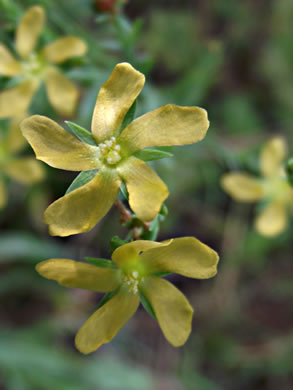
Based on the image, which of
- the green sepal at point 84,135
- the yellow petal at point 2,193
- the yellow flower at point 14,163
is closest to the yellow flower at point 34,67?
the yellow flower at point 14,163

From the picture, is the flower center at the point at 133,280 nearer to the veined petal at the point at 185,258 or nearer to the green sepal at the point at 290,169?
the veined petal at the point at 185,258

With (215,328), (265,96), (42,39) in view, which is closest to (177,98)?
(42,39)

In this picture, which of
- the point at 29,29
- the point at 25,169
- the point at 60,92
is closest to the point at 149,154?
the point at 60,92

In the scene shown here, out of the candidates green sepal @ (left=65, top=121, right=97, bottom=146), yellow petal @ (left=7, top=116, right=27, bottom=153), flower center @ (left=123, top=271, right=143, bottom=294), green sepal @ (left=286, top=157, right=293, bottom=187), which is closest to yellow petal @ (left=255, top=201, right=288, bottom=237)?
green sepal @ (left=286, top=157, right=293, bottom=187)

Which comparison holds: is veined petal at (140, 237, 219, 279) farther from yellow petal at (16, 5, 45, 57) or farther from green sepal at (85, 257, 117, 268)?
yellow petal at (16, 5, 45, 57)

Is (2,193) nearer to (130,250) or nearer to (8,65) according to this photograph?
(8,65)

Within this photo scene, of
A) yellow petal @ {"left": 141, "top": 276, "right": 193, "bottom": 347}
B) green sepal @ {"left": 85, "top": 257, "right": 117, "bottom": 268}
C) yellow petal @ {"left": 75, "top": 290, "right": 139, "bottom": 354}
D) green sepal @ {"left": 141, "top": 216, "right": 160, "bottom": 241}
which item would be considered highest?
green sepal @ {"left": 141, "top": 216, "right": 160, "bottom": 241}

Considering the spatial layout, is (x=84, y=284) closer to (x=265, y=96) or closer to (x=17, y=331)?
(x=17, y=331)
